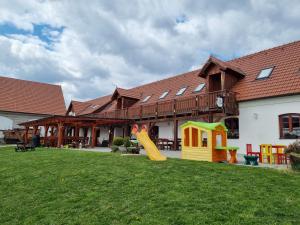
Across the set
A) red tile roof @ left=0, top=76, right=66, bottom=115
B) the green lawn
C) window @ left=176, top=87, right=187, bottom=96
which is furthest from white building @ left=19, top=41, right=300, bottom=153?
red tile roof @ left=0, top=76, right=66, bottom=115

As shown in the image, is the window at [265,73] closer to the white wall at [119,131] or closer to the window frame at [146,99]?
the window frame at [146,99]

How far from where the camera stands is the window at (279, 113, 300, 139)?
43.4ft

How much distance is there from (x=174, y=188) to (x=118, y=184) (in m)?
1.54

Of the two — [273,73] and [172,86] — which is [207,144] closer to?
[273,73]

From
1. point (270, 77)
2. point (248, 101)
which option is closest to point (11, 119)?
point (248, 101)

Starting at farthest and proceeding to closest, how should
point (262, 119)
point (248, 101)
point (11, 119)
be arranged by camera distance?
point (11, 119) → point (248, 101) → point (262, 119)

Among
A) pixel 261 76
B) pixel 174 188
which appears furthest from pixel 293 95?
pixel 174 188

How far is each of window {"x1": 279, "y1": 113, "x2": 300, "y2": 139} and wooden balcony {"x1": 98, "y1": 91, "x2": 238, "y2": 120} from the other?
2690 mm

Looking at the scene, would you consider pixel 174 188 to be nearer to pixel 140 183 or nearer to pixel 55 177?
pixel 140 183

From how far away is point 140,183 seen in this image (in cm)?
680

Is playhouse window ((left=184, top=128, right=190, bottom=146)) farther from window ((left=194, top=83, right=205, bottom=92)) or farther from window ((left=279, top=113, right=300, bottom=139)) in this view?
window ((left=194, top=83, right=205, bottom=92))

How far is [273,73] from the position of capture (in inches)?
619

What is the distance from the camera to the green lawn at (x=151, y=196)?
4.71 metres

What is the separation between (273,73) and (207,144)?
7817 millimetres
